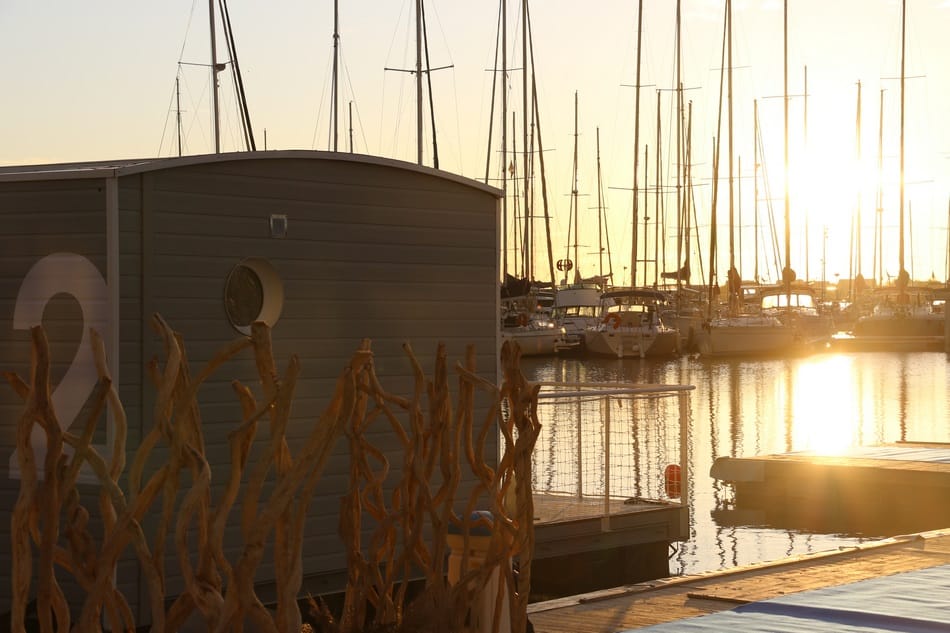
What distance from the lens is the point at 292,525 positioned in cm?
550

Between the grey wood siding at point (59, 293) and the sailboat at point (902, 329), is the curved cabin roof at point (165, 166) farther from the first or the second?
the sailboat at point (902, 329)

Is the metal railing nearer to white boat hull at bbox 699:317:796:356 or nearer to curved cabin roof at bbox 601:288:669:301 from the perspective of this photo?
white boat hull at bbox 699:317:796:356

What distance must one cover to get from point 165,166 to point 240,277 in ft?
3.06

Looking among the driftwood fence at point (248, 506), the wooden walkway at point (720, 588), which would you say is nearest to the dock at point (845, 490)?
the wooden walkway at point (720, 588)

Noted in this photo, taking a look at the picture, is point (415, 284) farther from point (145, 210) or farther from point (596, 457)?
point (596, 457)

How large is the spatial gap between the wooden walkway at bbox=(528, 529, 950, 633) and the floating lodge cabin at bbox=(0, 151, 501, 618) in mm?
2265

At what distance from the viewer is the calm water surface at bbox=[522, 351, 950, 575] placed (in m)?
15.7

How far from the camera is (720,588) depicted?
8500 millimetres

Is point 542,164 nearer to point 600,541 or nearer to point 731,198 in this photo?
point 731,198

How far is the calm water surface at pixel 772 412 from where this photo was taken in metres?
15.7

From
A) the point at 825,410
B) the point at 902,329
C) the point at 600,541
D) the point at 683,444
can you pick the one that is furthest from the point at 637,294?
the point at 600,541

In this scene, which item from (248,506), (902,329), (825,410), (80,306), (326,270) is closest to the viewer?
(248,506)

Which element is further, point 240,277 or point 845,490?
point 845,490

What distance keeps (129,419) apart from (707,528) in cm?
934
